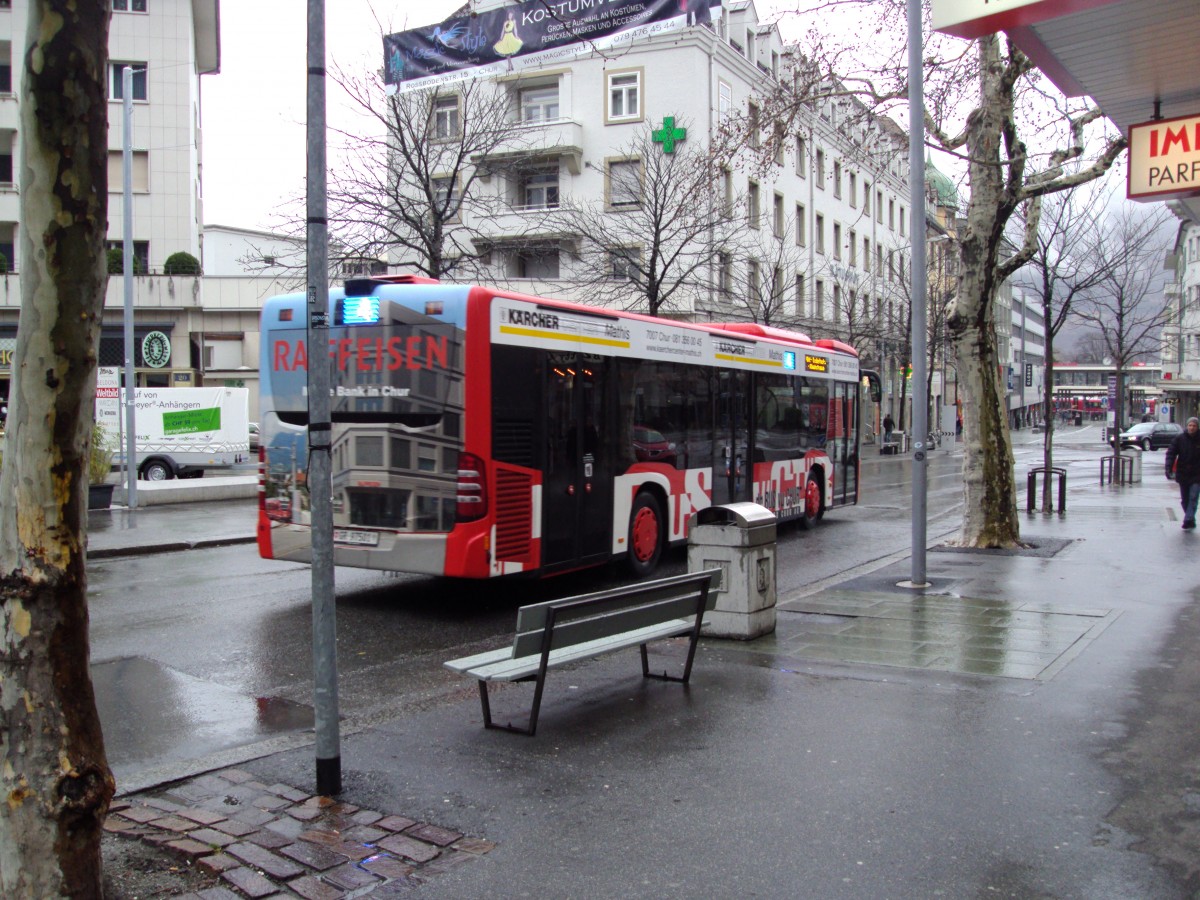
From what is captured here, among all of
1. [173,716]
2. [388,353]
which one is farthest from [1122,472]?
[173,716]

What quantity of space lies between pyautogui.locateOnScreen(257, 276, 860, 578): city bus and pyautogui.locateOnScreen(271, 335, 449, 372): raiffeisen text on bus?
15mm

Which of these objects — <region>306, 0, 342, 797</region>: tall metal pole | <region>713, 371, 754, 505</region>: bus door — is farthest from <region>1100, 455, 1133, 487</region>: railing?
<region>306, 0, 342, 797</region>: tall metal pole

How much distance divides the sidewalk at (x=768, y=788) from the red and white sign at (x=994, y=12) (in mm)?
4193

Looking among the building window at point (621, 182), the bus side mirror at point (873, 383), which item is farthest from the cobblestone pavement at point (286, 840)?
the building window at point (621, 182)

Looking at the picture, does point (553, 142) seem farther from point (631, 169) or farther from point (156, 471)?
point (156, 471)

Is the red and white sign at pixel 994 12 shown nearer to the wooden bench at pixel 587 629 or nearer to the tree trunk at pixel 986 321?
the wooden bench at pixel 587 629

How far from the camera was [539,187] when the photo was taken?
44.4m

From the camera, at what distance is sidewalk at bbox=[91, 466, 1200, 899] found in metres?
4.29

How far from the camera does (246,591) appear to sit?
453 inches

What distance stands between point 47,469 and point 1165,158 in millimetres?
6707

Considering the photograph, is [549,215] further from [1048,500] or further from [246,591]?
[246,591]

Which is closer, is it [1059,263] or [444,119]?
[1059,263]

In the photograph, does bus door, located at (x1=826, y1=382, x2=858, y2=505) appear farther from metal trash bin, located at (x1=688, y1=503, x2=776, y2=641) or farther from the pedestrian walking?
metal trash bin, located at (x1=688, y1=503, x2=776, y2=641)

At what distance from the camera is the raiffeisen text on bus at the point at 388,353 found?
31.3ft
